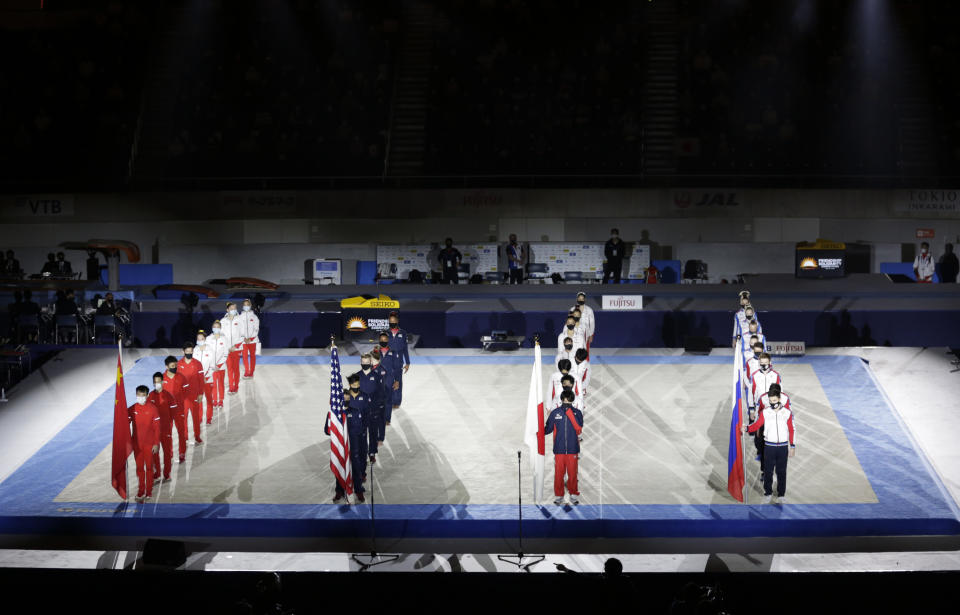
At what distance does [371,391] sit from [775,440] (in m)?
5.64

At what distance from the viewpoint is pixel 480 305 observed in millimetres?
23453

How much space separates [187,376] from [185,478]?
1540mm

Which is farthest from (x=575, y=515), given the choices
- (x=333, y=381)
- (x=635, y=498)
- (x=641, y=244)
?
(x=641, y=244)

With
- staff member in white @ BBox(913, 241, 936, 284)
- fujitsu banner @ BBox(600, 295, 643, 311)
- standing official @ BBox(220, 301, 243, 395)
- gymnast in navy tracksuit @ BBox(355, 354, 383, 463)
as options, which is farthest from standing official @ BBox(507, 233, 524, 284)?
gymnast in navy tracksuit @ BBox(355, 354, 383, 463)

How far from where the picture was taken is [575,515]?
46.1 feet

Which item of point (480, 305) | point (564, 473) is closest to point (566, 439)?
point (564, 473)

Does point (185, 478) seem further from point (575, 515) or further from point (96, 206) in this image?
point (96, 206)

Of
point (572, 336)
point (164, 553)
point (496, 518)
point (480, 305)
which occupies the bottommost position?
point (164, 553)

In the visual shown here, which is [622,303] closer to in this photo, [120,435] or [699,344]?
[699,344]

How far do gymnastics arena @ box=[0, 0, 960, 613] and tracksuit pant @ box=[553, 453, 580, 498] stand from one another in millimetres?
59

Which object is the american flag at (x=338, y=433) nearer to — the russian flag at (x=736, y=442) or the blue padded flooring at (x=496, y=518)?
the blue padded flooring at (x=496, y=518)

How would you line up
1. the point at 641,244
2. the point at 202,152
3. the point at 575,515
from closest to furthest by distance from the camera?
1. the point at 575,515
2. the point at 641,244
3. the point at 202,152

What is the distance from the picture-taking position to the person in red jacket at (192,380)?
15836 millimetres

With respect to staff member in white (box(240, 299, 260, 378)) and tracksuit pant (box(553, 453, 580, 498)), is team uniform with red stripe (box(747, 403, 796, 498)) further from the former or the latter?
staff member in white (box(240, 299, 260, 378))
